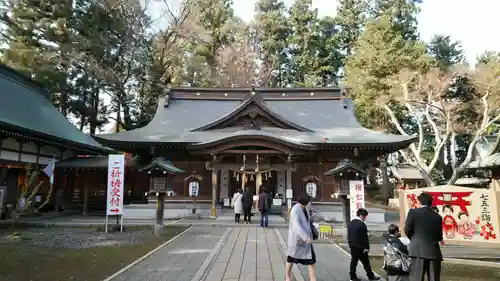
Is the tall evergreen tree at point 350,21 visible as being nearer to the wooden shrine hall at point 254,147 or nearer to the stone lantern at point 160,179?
the wooden shrine hall at point 254,147

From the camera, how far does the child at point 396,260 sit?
4973 mm

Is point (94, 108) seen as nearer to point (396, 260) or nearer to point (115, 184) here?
point (115, 184)

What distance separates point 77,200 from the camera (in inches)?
807

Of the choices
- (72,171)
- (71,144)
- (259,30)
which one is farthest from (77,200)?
(259,30)

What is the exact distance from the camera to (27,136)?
1512cm

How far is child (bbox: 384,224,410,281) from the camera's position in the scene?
4.97m

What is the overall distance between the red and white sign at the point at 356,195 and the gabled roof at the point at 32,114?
13572 mm

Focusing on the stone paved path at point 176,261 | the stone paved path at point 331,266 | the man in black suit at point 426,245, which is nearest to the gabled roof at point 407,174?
the stone paved path at point 331,266

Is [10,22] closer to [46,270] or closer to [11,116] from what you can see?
[11,116]

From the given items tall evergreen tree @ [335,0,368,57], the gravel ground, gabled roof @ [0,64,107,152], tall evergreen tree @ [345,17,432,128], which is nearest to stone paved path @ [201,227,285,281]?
the gravel ground

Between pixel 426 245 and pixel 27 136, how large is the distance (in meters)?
16.4

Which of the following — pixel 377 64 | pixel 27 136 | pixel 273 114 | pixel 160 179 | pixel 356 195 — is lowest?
pixel 356 195

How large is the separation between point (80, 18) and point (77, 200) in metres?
15.4

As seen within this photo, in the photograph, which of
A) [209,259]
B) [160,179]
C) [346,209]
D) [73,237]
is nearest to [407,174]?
[346,209]
